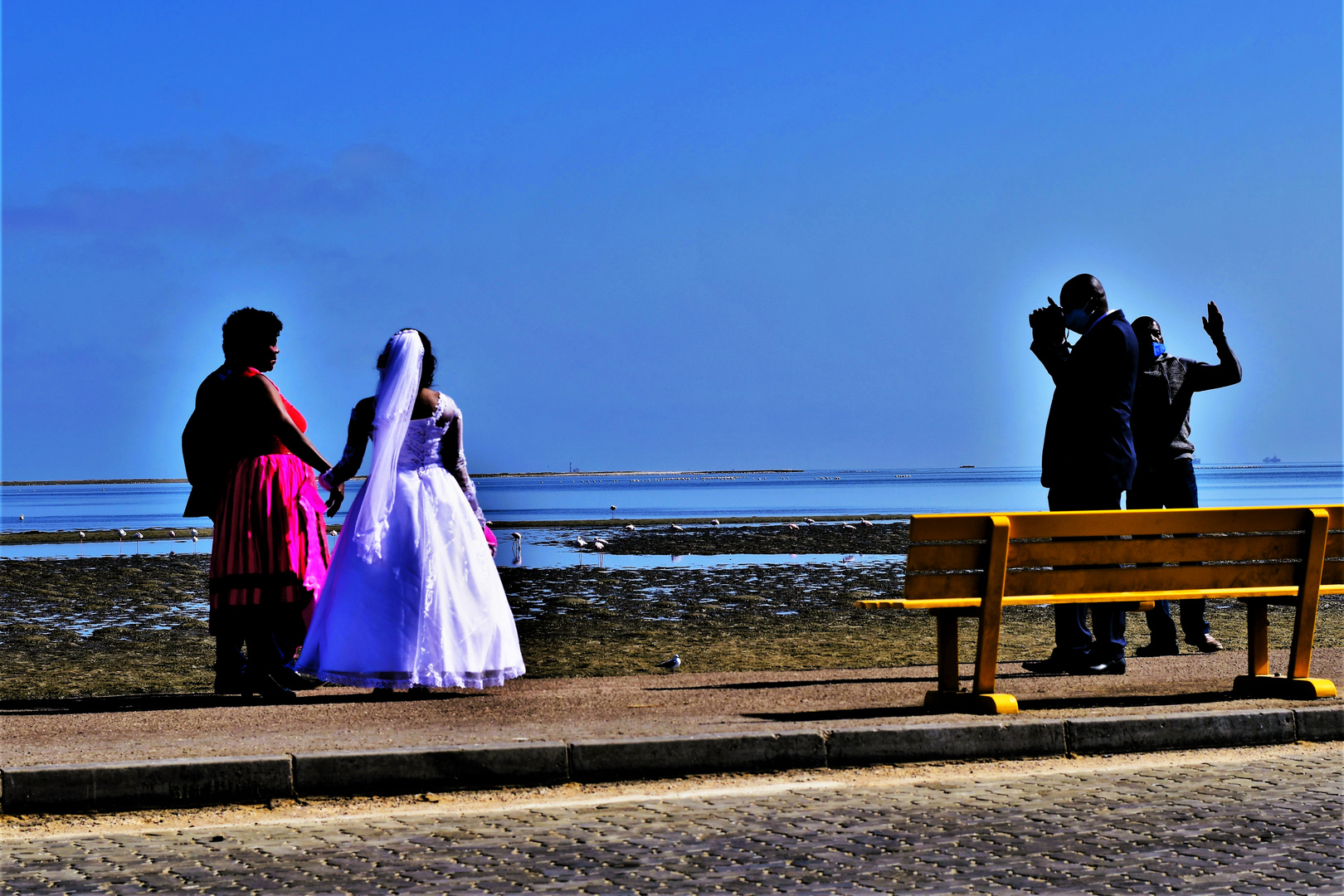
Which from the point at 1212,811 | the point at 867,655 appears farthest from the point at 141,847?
the point at 867,655

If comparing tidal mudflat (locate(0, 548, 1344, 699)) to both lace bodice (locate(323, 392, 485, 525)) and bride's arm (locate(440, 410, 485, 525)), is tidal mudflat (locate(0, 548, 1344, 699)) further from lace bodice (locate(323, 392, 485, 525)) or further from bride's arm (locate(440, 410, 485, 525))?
lace bodice (locate(323, 392, 485, 525))

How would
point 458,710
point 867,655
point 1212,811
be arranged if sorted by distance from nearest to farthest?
point 1212,811
point 458,710
point 867,655

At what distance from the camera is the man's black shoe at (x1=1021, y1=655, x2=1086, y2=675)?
8297 mm

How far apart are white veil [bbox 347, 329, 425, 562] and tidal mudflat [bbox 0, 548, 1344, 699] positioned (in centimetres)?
246

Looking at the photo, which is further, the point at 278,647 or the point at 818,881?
the point at 278,647

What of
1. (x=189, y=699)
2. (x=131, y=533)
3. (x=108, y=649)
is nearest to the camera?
(x=189, y=699)

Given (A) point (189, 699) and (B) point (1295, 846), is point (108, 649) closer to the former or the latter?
(A) point (189, 699)

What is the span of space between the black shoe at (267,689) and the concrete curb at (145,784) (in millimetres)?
2177

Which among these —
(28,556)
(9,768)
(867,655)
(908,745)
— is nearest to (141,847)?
(9,768)

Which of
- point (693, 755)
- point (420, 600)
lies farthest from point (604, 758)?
point (420, 600)

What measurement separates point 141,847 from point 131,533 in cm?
3478

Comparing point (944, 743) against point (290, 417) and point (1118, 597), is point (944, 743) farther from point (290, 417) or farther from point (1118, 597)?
point (290, 417)

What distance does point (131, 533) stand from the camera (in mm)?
37219

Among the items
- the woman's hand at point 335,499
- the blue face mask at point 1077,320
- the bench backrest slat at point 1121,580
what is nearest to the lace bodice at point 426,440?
the woman's hand at point 335,499
